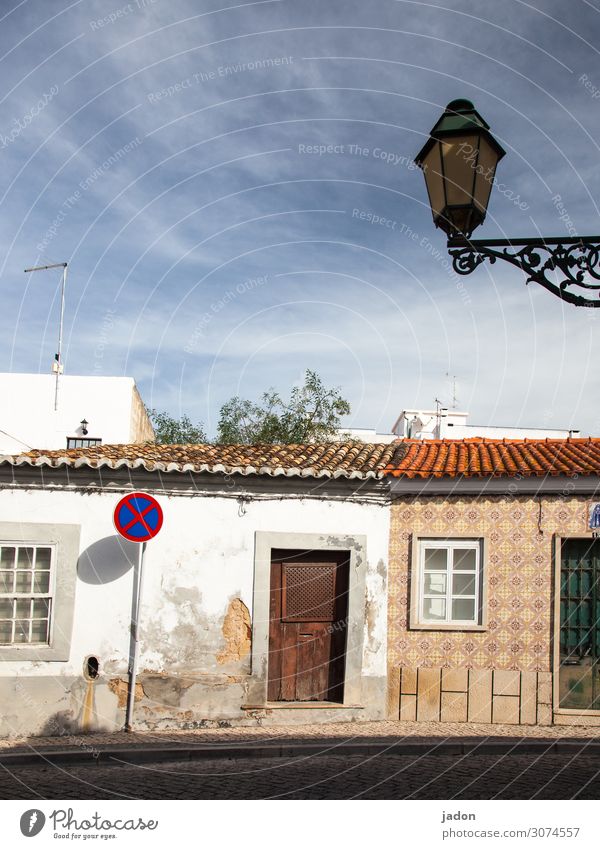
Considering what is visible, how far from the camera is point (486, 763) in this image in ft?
28.2

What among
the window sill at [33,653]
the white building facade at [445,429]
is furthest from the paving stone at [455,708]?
the white building facade at [445,429]

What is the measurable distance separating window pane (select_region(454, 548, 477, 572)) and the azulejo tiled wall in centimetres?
23

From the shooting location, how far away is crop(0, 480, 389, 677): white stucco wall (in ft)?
34.9

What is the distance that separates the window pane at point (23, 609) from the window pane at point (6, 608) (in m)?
0.08

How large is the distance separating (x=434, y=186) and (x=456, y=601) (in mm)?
7534

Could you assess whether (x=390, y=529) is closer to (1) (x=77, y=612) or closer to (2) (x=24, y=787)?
(1) (x=77, y=612)

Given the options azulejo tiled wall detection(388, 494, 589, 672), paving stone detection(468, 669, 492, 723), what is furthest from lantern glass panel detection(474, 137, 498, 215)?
paving stone detection(468, 669, 492, 723)

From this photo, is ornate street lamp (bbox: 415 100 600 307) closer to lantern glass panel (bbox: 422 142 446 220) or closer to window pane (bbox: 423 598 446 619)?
lantern glass panel (bbox: 422 142 446 220)

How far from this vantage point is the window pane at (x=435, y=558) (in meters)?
11.5

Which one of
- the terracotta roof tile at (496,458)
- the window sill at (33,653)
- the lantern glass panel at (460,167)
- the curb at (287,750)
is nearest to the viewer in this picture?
the lantern glass panel at (460,167)

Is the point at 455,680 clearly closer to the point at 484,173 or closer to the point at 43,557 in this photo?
the point at 43,557

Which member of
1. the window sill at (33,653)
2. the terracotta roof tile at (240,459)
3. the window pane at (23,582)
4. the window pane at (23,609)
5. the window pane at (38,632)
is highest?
the terracotta roof tile at (240,459)

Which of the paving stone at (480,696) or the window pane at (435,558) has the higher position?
the window pane at (435,558)

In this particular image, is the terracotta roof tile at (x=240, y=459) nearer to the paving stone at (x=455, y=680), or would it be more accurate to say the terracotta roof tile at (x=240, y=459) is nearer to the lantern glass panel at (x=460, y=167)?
the paving stone at (x=455, y=680)
